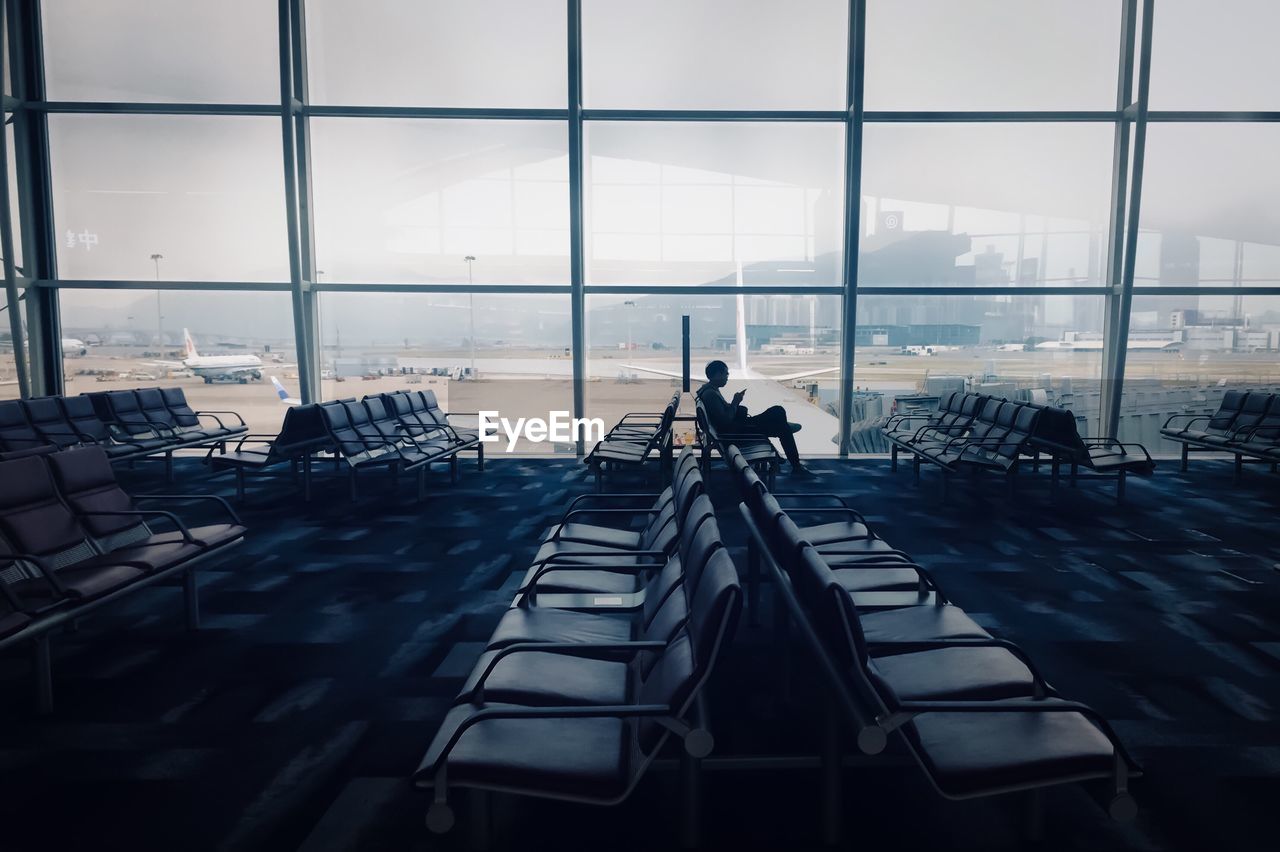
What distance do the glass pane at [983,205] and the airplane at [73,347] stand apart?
820 cm

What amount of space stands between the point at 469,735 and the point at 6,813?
4.61ft

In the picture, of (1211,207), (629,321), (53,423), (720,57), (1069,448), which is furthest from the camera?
(629,321)

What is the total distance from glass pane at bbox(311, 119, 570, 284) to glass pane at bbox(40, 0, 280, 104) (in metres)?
0.86

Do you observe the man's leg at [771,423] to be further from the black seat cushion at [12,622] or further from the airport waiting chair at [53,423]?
the airport waiting chair at [53,423]

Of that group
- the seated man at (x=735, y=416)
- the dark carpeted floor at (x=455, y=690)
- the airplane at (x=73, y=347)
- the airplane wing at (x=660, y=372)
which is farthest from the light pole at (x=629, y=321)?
the airplane at (x=73, y=347)

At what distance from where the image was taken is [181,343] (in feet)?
24.3

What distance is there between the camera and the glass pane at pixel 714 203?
23.4 ft

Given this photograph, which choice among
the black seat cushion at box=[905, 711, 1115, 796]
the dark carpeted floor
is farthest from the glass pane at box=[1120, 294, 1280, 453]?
the black seat cushion at box=[905, 711, 1115, 796]

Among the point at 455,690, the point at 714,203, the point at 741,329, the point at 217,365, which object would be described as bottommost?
the point at 455,690

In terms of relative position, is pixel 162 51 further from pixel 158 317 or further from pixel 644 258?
pixel 644 258

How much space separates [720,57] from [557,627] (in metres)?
6.55

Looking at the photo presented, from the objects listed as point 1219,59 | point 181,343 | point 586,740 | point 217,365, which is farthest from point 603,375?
point 1219,59

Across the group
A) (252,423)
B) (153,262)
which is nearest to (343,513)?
(252,423)

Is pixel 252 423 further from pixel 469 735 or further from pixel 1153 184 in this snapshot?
pixel 1153 184
